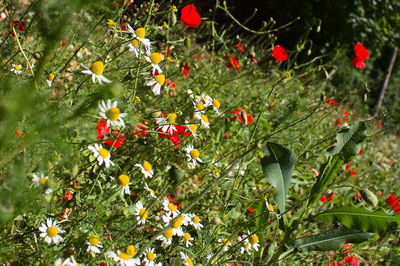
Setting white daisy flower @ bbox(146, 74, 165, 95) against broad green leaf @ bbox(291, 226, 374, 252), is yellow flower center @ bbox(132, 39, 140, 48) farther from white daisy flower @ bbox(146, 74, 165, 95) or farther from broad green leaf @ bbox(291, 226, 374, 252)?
broad green leaf @ bbox(291, 226, 374, 252)

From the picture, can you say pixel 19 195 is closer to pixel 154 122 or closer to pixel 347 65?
pixel 154 122

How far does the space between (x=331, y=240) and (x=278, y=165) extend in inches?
15.2

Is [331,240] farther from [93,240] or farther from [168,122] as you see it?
[93,240]

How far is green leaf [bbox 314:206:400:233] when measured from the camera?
129 centimetres

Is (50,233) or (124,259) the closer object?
(124,259)

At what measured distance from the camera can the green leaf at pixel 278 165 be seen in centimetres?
137

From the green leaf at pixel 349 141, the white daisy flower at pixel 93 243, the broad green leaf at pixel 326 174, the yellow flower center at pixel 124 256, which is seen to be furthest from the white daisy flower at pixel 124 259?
the green leaf at pixel 349 141

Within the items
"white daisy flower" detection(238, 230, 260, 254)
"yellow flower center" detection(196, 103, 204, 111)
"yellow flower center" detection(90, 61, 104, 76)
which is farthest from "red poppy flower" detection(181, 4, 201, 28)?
"white daisy flower" detection(238, 230, 260, 254)

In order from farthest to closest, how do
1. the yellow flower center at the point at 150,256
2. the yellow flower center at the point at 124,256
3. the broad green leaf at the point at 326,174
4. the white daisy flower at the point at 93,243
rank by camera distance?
the broad green leaf at the point at 326,174, the yellow flower center at the point at 150,256, the white daisy flower at the point at 93,243, the yellow flower center at the point at 124,256

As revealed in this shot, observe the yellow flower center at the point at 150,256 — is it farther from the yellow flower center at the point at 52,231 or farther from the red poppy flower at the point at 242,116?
the red poppy flower at the point at 242,116

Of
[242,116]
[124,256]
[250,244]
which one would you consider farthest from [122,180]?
[242,116]

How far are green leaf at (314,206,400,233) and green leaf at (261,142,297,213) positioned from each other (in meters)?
0.19

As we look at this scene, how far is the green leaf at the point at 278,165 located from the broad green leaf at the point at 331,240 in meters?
0.16

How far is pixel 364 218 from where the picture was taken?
1.32m
